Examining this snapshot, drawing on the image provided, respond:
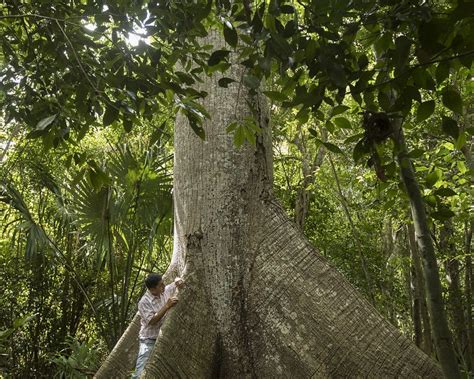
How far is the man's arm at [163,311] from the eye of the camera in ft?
10.2

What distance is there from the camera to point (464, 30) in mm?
1125

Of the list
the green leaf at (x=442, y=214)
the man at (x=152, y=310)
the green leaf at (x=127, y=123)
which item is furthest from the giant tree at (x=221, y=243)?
the green leaf at (x=442, y=214)

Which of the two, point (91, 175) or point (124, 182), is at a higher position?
point (124, 182)

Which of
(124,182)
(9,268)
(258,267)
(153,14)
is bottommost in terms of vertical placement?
Answer: (258,267)

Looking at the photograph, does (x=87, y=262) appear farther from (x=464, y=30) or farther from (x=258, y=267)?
(x=464, y=30)

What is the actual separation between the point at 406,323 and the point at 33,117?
12619 millimetres

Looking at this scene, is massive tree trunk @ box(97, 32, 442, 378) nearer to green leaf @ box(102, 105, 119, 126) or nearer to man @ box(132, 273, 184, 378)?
man @ box(132, 273, 184, 378)

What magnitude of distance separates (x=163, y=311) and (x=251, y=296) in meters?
0.56

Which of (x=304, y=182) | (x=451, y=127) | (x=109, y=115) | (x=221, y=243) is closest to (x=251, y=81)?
(x=451, y=127)

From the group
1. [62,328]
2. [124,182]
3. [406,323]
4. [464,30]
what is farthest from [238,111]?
[406,323]

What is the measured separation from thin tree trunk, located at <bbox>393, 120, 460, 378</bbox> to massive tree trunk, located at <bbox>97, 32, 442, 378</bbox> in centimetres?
148

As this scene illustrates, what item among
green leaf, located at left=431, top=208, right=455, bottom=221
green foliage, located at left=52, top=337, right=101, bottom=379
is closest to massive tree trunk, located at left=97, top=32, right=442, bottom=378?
green leaf, located at left=431, top=208, right=455, bottom=221

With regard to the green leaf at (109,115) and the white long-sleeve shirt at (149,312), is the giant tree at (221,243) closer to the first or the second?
the green leaf at (109,115)

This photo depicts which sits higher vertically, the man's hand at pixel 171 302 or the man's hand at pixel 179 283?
the man's hand at pixel 179 283
